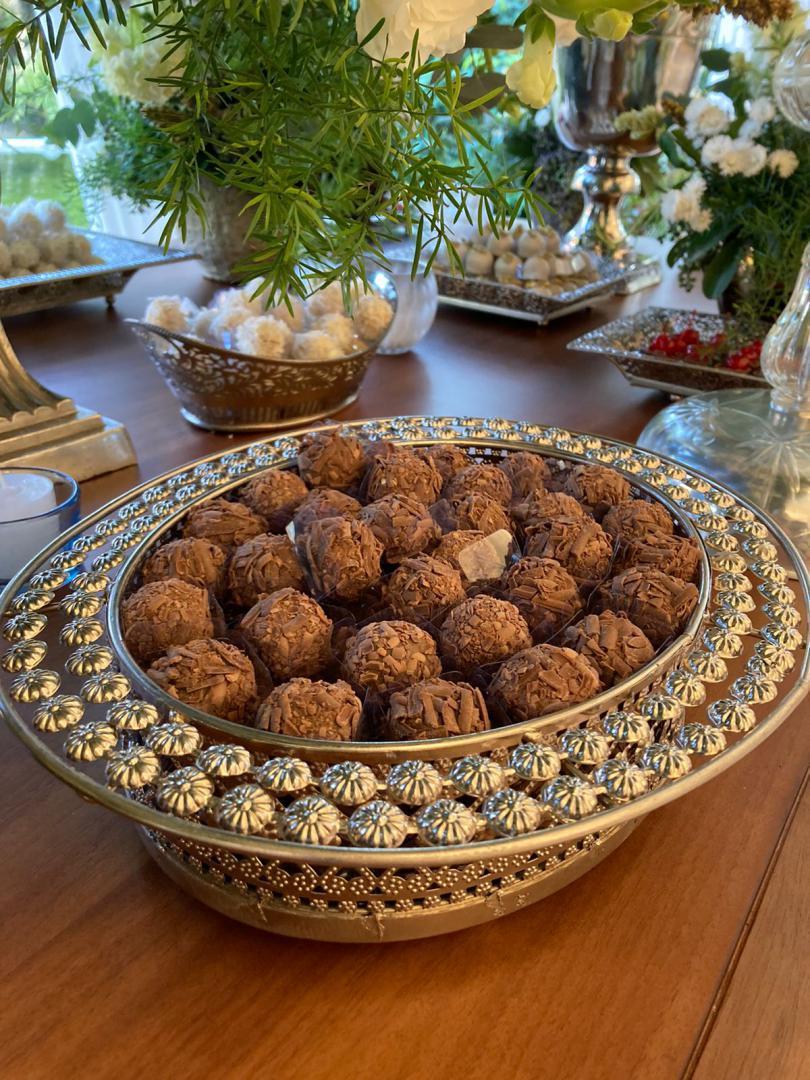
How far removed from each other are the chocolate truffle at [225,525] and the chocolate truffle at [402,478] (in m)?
0.07

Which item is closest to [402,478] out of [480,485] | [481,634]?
[480,485]

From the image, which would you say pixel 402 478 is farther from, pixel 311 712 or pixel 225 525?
pixel 311 712

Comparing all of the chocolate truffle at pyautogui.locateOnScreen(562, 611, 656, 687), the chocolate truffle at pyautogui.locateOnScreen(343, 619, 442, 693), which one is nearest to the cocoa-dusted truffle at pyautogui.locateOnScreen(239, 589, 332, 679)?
the chocolate truffle at pyautogui.locateOnScreen(343, 619, 442, 693)

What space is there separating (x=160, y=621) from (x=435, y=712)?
149 millimetres

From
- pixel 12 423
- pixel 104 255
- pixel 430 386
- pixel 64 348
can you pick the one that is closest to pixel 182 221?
pixel 12 423

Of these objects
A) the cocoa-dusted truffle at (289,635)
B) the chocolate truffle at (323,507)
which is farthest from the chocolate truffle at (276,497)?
the cocoa-dusted truffle at (289,635)

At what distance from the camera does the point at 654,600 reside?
1.43 feet

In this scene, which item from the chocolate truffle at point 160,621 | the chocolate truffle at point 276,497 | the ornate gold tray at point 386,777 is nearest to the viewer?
the ornate gold tray at point 386,777

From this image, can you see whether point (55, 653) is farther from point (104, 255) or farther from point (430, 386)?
point (104, 255)

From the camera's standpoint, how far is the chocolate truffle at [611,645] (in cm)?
40

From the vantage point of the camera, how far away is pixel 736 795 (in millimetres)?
488

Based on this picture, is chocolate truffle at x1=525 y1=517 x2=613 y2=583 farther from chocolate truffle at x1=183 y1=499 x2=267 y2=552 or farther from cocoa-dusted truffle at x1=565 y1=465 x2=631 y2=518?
chocolate truffle at x1=183 y1=499 x2=267 y2=552

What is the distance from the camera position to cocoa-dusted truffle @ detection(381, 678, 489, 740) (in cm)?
36

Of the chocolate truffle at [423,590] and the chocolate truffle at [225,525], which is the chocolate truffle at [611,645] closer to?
the chocolate truffle at [423,590]
